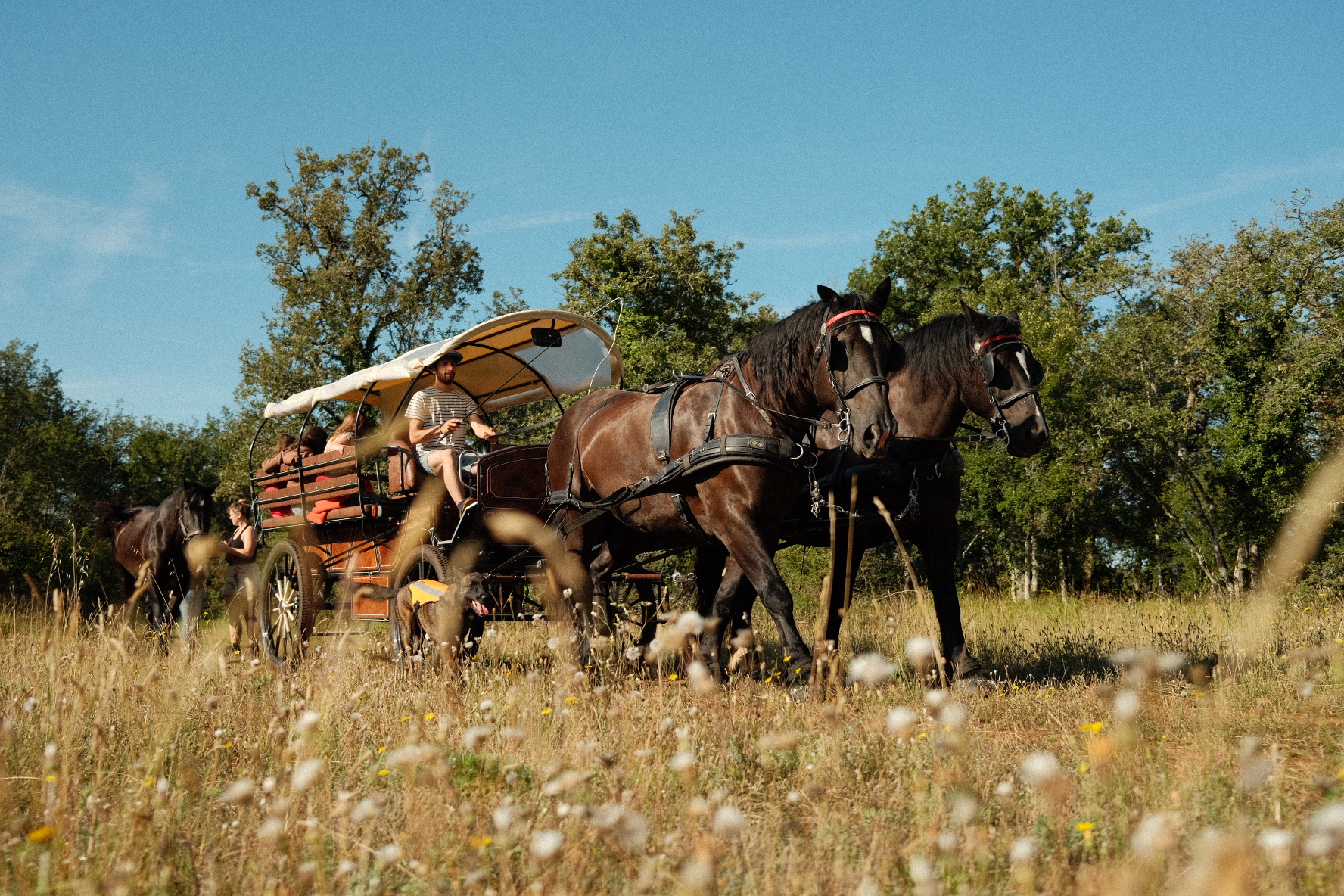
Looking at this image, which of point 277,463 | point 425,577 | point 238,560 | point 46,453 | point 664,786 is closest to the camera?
point 664,786

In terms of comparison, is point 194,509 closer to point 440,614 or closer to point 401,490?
point 401,490

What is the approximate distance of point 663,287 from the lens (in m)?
28.7

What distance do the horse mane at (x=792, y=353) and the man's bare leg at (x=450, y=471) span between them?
260 centimetres

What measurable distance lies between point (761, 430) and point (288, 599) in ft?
15.4

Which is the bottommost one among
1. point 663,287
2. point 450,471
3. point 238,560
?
point 238,560

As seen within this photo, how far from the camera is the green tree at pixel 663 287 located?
28188mm

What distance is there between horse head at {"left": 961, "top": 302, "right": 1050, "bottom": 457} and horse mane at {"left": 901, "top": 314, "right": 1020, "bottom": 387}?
11 millimetres

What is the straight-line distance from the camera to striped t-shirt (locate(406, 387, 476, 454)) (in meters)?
7.53

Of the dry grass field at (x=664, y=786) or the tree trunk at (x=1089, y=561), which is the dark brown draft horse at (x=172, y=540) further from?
the tree trunk at (x=1089, y=561)

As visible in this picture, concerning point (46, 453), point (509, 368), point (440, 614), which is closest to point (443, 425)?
point (509, 368)

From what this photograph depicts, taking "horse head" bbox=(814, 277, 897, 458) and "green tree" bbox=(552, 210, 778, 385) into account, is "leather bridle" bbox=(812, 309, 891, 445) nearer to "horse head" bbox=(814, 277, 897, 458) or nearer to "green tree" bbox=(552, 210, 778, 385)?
"horse head" bbox=(814, 277, 897, 458)

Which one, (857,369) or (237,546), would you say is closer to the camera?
(857,369)

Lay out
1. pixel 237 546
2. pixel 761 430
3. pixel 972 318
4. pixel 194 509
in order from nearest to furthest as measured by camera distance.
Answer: pixel 761 430 → pixel 972 318 → pixel 194 509 → pixel 237 546

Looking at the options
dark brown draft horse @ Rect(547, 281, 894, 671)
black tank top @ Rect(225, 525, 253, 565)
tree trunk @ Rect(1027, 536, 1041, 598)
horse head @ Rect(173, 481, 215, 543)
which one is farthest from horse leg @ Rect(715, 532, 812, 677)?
tree trunk @ Rect(1027, 536, 1041, 598)
